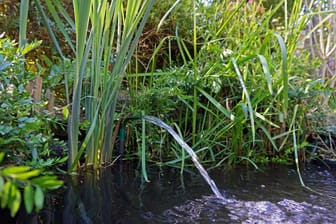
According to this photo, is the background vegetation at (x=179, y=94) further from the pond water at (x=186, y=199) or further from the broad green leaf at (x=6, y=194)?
the broad green leaf at (x=6, y=194)

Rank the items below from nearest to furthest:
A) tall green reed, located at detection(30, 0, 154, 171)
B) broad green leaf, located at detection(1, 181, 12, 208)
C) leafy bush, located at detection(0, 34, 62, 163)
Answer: broad green leaf, located at detection(1, 181, 12, 208) → leafy bush, located at detection(0, 34, 62, 163) → tall green reed, located at detection(30, 0, 154, 171)

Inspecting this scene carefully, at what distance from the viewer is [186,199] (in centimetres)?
83

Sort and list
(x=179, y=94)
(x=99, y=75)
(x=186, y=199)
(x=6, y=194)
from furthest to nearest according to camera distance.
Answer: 1. (x=179, y=94)
2. (x=99, y=75)
3. (x=186, y=199)
4. (x=6, y=194)

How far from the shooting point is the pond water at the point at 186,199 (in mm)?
690

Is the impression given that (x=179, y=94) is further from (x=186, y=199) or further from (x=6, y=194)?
(x=6, y=194)

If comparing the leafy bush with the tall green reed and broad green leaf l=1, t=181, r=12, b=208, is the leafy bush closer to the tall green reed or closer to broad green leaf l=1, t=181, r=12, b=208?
the tall green reed

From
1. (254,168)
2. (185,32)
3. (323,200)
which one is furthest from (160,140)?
(185,32)

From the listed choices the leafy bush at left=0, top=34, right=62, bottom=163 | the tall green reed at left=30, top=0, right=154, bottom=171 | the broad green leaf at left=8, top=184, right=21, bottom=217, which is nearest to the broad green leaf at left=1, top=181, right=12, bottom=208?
the broad green leaf at left=8, top=184, right=21, bottom=217

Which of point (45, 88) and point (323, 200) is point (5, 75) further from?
point (323, 200)

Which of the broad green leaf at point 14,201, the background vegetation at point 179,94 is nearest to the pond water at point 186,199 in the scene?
the background vegetation at point 179,94

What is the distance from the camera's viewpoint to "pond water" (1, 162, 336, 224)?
69 centimetres

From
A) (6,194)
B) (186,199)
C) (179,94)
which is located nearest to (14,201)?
(6,194)

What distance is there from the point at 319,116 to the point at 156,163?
0.80 m

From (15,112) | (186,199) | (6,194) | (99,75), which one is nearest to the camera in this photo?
(6,194)
